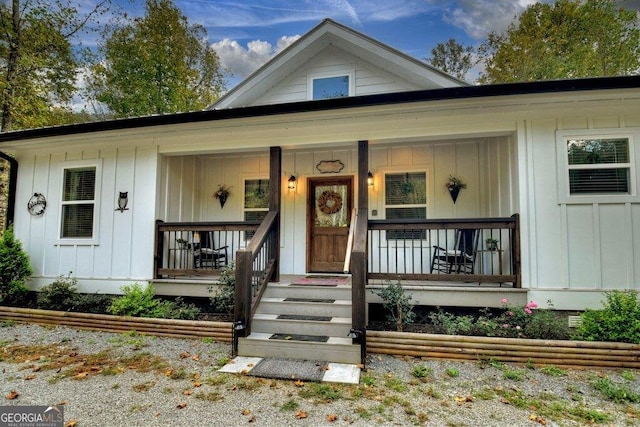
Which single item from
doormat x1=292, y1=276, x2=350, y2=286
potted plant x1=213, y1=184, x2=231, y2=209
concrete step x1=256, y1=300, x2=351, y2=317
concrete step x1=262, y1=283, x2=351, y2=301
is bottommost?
concrete step x1=256, y1=300, x2=351, y2=317

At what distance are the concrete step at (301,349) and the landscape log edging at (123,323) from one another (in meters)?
0.67

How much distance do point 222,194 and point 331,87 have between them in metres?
3.49

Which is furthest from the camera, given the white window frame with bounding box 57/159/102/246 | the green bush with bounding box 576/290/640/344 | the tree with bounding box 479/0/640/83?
the tree with bounding box 479/0/640/83

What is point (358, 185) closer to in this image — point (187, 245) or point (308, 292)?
point (308, 292)

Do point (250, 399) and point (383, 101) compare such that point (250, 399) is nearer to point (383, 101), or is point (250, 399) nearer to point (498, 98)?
point (383, 101)

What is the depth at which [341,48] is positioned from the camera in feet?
23.8

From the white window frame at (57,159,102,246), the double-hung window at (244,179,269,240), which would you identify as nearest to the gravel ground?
the white window frame at (57,159,102,246)

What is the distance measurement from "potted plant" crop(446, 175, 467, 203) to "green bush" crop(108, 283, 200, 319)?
201 inches

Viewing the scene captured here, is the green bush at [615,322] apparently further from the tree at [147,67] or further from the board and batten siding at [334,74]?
the tree at [147,67]

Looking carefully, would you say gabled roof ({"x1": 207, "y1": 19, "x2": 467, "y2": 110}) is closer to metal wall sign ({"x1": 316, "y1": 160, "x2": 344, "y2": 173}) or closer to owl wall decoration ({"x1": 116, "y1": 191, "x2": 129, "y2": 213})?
metal wall sign ({"x1": 316, "y1": 160, "x2": 344, "y2": 173})

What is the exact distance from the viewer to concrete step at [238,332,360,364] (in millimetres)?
3707

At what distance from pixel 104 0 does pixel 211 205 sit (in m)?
10.6

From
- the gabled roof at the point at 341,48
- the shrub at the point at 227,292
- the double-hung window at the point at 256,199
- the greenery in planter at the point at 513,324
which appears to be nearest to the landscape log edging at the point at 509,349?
the greenery in planter at the point at 513,324

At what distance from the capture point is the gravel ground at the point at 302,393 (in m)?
2.67
